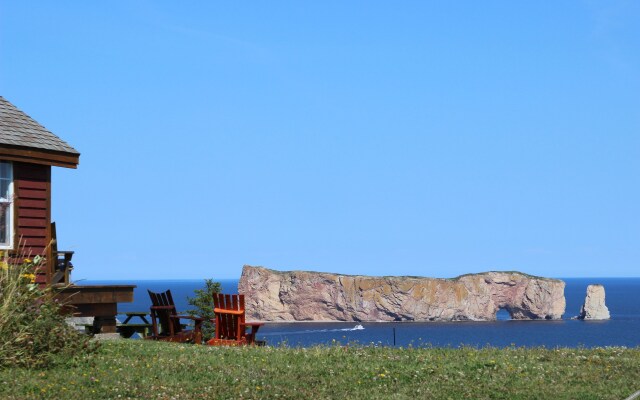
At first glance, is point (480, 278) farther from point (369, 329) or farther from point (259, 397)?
point (259, 397)

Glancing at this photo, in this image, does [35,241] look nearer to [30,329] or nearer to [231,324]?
[231,324]

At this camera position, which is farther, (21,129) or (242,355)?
(21,129)

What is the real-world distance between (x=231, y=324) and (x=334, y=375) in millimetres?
7589

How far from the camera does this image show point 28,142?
21062 millimetres

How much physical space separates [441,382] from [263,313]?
174m

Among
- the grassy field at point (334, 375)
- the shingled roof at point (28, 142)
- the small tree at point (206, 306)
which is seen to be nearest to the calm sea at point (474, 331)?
the small tree at point (206, 306)

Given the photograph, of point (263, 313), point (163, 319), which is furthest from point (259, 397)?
point (263, 313)

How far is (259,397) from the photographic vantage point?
12414 millimetres

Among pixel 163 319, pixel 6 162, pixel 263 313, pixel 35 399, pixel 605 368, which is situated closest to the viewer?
pixel 35 399

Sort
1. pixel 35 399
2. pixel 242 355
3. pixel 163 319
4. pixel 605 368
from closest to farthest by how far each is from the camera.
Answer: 1. pixel 35 399
2. pixel 605 368
3. pixel 242 355
4. pixel 163 319

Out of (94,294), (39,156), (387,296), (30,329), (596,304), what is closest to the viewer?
(30,329)

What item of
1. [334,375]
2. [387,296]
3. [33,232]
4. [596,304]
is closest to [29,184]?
[33,232]

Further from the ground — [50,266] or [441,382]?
[50,266]

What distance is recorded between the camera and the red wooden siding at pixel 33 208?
21.0 metres
